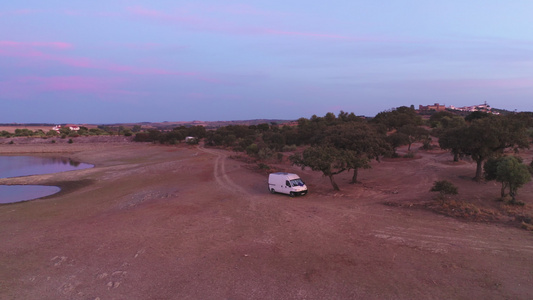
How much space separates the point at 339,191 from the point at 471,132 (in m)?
9.40

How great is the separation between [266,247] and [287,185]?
324 inches

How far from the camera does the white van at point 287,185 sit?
18312 mm

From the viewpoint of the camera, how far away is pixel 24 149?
64312 millimetres

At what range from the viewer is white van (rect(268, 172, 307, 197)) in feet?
60.1

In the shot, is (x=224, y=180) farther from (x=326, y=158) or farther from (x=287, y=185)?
(x=326, y=158)

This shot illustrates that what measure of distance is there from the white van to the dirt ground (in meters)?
0.58

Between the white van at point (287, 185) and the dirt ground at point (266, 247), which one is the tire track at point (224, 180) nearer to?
the dirt ground at point (266, 247)

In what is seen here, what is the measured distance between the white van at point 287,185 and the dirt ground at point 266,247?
1.90 ft

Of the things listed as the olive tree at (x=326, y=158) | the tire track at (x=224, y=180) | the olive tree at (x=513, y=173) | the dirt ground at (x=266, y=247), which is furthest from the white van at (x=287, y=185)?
the olive tree at (x=513, y=173)

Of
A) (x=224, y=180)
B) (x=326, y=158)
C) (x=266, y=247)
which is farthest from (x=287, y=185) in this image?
(x=266, y=247)

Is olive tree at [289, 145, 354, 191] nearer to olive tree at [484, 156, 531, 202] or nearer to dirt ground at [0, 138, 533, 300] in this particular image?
dirt ground at [0, 138, 533, 300]

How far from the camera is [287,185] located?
18562 millimetres

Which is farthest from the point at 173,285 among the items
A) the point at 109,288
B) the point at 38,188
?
the point at 38,188

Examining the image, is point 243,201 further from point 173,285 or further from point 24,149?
point 24,149
